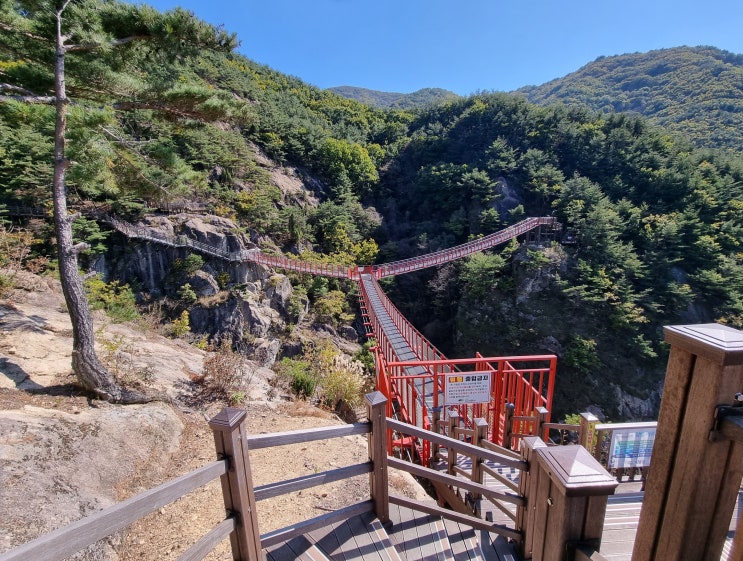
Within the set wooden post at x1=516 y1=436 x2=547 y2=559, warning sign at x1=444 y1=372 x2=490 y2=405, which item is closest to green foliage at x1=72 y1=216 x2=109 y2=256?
warning sign at x1=444 y1=372 x2=490 y2=405

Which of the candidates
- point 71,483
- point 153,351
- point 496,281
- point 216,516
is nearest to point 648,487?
point 216,516

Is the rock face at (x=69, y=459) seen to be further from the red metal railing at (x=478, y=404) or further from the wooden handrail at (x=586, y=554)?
the wooden handrail at (x=586, y=554)

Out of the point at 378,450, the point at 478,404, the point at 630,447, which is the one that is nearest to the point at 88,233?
the point at 478,404

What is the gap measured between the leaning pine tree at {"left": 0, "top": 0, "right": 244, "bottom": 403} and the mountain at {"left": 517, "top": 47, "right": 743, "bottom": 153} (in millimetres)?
35842

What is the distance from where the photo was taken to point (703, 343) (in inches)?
28.3

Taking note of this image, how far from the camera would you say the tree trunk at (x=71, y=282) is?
370 cm

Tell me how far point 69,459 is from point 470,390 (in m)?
3.75

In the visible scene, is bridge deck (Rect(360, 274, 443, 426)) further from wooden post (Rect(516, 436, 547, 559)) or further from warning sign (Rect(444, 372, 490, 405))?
wooden post (Rect(516, 436, 547, 559))

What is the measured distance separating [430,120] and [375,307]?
92.4 feet

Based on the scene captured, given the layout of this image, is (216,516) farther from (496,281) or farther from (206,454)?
(496,281)

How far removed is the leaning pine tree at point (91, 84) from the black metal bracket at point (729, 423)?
4786 millimetres

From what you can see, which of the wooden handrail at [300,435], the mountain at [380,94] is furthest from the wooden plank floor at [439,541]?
the mountain at [380,94]

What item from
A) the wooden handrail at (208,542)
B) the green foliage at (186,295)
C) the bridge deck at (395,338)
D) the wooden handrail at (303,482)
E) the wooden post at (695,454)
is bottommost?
the bridge deck at (395,338)

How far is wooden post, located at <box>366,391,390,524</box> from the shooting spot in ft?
6.28
